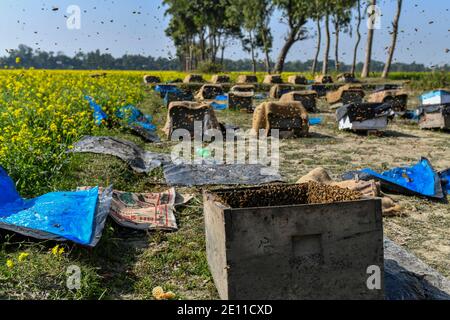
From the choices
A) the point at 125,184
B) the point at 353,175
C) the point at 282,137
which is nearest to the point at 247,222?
the point at 125,184

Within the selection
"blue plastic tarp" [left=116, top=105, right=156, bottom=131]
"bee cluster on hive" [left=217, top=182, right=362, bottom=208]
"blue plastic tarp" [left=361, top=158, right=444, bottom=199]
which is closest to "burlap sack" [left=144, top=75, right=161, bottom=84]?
"blue plastic tarp" [left=116, top=105, right=156, bottom=131]

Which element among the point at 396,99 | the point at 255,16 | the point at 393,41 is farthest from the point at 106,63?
the point at 396,99

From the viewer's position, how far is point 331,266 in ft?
9.69

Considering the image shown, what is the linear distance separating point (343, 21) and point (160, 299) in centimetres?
3676

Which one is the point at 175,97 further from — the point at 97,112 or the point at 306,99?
the point at 97,112

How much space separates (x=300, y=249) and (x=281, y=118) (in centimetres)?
813

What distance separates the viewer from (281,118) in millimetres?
10883

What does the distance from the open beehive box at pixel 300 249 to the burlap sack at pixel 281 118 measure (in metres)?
7.87

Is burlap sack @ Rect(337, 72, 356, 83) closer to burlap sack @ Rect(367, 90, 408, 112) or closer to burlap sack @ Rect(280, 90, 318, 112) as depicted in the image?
burlap sack @ Rect(367, 90, 408, 112)

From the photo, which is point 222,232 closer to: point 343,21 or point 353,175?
point 353,175

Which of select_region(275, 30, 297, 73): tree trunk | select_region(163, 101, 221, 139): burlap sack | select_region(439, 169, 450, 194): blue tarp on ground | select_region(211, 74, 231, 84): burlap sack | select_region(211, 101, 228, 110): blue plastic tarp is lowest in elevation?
select_region(439, 169, 450, 194): blue tarp on ground

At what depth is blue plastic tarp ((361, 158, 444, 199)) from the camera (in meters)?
6.16

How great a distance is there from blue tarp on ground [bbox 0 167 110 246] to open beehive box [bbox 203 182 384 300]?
51.8 inches

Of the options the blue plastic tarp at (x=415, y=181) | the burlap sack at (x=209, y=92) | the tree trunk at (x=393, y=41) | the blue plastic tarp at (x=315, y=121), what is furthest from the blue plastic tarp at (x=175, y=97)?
the tree trunk at (x=393, y=41)
